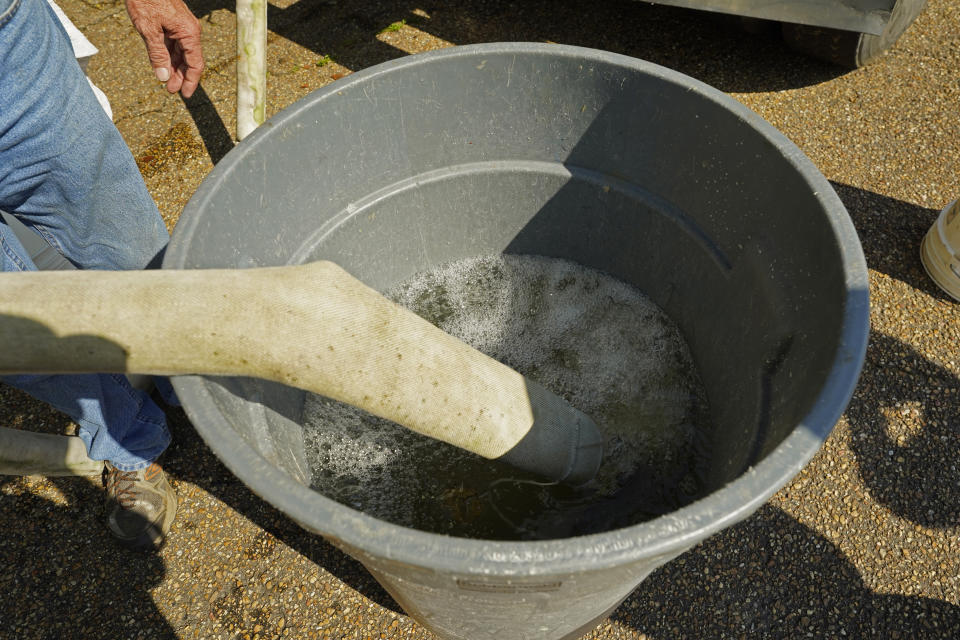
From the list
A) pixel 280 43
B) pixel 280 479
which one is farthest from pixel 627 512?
pixel 280 43

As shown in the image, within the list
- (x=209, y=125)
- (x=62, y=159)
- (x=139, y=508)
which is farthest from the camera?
(x=209, y=125)

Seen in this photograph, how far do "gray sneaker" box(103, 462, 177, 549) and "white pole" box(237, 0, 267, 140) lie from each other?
159 cm

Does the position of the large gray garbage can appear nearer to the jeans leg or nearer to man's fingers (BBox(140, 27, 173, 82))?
the jeans leg

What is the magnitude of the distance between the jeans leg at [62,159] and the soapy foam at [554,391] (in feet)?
2.52

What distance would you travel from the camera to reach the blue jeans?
149 cm

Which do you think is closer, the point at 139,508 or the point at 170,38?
the point at 139,508

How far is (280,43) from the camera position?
3643mm

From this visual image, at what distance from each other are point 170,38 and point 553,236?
1527 mm

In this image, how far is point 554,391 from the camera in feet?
6.81

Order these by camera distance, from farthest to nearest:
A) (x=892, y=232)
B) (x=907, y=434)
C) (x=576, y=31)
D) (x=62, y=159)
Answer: (x=576, y=31) → (x=892, y=232) → (x=907, y=434) → (x=62, y=159)

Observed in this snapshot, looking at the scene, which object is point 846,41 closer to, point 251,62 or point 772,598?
point 772,598

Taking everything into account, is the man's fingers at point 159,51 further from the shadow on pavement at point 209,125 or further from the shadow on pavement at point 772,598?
the shadow on pavement at point 772,598

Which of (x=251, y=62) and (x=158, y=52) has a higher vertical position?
(x=158, y=52)

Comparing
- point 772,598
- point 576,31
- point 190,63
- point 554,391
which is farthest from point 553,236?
point 576,31
